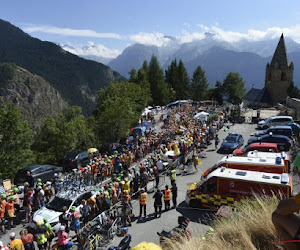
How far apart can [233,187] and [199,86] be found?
199 feet

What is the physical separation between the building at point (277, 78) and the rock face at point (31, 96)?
11586 cm

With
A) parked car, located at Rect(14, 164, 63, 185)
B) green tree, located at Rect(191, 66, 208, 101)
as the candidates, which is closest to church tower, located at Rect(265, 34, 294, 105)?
green tree, located at Rect(191, 66, 208, 101)

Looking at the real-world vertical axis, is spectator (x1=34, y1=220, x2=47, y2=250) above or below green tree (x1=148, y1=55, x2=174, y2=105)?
below

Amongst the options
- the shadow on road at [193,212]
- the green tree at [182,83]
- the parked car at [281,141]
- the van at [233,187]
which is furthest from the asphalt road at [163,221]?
the green tree at [182,83]

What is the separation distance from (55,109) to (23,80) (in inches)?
973

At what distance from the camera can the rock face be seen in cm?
14638

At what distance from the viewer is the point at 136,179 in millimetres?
14992

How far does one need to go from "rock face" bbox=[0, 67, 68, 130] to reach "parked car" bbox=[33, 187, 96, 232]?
13906 cm

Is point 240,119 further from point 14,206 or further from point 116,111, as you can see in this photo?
point 14,206

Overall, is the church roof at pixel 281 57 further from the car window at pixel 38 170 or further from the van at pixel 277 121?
the car window at pixel 38 170

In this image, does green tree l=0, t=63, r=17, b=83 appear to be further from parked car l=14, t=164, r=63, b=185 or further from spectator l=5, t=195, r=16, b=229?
spectator l=5, t=195, r=16, b=229

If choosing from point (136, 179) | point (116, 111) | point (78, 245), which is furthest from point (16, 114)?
point (78, 245)

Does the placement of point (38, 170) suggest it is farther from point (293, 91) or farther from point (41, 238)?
point (293, 91)

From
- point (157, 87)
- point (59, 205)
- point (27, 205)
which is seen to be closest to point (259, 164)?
point (59, 205)
